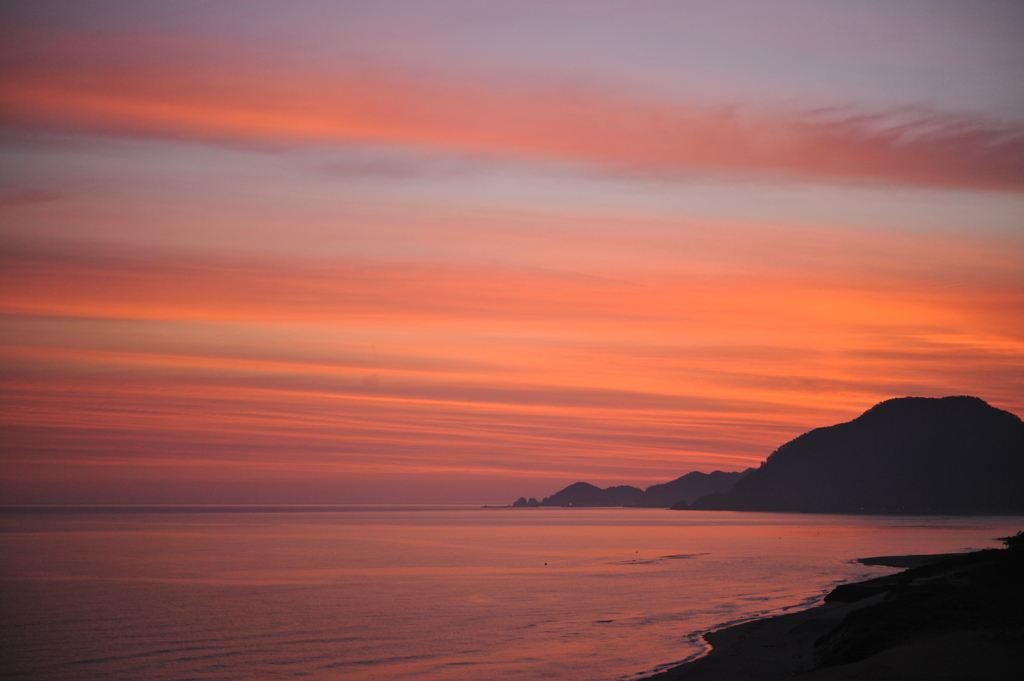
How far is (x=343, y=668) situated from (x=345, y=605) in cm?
2085

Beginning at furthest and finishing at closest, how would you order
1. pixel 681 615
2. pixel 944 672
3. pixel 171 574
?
pixel 171 574
pixel 681 615
pixel 944 672

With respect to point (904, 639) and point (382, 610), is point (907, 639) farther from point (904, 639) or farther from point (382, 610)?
point (382, 610)

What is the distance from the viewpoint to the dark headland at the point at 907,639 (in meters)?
22.2

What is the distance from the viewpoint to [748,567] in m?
81.4

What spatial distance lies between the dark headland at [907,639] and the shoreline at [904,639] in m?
0.03

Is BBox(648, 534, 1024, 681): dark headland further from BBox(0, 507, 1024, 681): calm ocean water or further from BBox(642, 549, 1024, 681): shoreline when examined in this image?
BBox(0, 507, 1024, 681): calm ocean water

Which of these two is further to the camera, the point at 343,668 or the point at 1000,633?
the point at 343,668

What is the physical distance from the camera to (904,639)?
2584cm

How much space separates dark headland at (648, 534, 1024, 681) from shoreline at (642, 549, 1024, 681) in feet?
0.10

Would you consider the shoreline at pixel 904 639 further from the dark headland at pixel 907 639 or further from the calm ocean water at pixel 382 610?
the calm ocean water at pixel 382 610

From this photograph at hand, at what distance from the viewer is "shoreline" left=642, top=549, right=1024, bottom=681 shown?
22328mm

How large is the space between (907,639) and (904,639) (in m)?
0.10

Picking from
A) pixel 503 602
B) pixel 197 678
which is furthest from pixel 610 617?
pixel 197 678

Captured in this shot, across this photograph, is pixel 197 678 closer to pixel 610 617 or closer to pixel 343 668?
pixel 343 668
